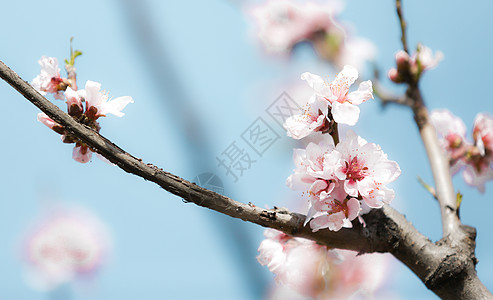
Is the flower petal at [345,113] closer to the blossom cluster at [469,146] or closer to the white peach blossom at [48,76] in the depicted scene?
the white peach blossom at [48,76]

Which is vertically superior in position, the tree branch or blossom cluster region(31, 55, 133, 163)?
blossom cluster region(31, 55, 133, 163)

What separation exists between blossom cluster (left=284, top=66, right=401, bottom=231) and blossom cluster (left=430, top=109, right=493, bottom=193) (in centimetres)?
71

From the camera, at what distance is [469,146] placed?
1.48 metres

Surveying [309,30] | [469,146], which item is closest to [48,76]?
[469,146]

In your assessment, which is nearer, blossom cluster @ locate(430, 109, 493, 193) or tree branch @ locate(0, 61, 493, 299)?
tree branch @ locate(0, 61, 493, 299)

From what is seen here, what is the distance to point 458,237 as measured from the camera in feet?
3.29

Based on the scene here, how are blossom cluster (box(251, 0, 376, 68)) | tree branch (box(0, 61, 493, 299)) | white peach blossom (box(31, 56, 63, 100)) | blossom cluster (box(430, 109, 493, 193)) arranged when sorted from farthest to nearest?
1. blossom cluster (box(251, 0, 376, 68))
2. blossom cluster (box(430, 109, 493, 193))
3. white peach blossom (box(31, 56, 63, 100))
4. tree branch (box(0, 61, 493, 299))

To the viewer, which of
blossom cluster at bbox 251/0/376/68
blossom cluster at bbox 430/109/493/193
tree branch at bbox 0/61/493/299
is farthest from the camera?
blossom cluster at bbox 251/0/376/68

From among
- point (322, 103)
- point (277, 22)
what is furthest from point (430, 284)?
point (277, 22)

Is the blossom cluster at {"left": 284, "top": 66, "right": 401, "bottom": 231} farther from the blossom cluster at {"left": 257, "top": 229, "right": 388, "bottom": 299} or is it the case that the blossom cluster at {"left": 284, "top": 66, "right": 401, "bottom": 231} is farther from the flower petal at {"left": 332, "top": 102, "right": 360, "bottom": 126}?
the blossom cluster at {"left": 257, "top": 229, "right": 388, "bottom": 299}

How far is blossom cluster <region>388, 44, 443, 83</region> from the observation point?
1478 mm

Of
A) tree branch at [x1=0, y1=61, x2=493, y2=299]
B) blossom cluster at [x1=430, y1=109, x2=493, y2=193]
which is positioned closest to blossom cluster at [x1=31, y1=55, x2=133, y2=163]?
tree branch at [x1=0, y1=61, x2=493, y2=299]

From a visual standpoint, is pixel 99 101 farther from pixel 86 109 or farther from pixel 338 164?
pixel 338 164

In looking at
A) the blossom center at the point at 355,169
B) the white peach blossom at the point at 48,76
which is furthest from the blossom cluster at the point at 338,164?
the white peach blossom at the point at 48,76
